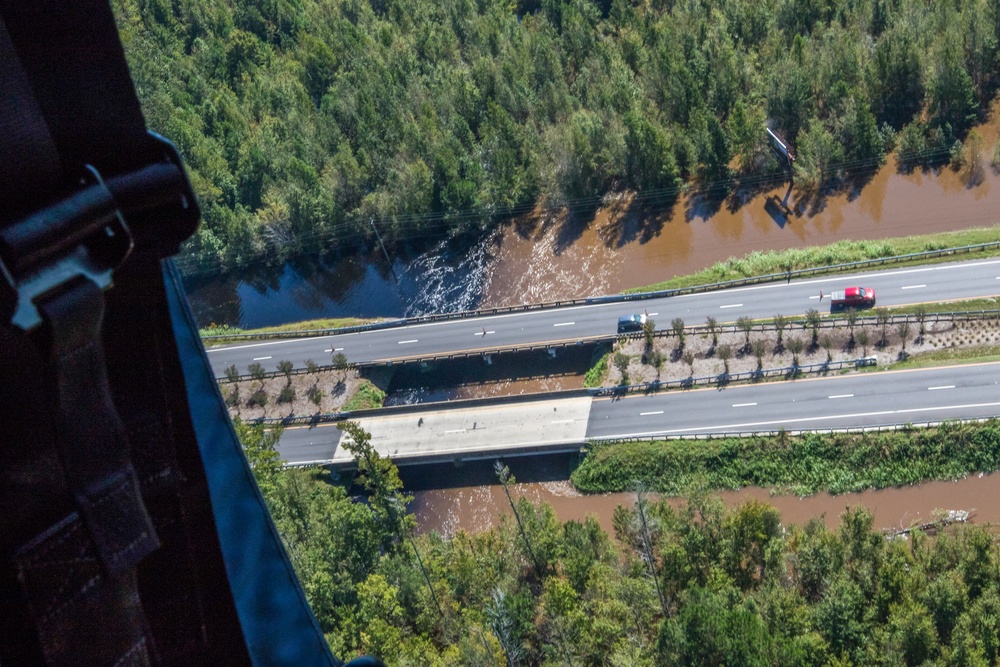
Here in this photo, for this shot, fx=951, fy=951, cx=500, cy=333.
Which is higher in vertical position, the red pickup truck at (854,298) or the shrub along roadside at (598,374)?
the red pickup truck at (854,298)

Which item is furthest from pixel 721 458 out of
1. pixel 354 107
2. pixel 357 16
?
pixel 357 16

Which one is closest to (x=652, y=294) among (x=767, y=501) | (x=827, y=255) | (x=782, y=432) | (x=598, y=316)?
(x=598, y=316)

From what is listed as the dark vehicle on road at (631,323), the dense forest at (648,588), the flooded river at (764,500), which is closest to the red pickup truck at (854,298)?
the dark vehicle on road at (631,323)

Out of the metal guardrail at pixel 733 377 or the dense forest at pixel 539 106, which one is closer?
the metal guardrail at pixel 733 377

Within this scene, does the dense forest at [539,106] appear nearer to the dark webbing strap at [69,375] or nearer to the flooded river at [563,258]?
the flooded river at [563,258]

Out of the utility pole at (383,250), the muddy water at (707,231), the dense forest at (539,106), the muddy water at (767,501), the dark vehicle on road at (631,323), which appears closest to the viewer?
the muddy water at (767,501)

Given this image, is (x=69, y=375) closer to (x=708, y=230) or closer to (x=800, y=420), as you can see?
(x=800, y=420)

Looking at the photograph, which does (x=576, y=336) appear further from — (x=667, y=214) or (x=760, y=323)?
(x=667, y=214)
